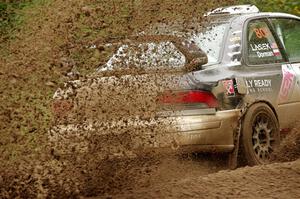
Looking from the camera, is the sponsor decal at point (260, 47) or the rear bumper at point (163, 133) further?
the sponsor decal at point (260, 47)

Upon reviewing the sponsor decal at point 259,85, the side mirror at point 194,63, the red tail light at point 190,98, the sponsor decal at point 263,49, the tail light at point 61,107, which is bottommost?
the sponsor decal at point 259,85

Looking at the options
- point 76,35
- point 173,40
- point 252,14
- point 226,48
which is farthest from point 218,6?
point 76,35

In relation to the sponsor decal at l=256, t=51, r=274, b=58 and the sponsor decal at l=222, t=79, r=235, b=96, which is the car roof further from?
the sponsor decal at l=222, t=79, r=235, b=96

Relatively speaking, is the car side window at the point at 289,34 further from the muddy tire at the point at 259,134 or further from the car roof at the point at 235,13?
the muddy tire at the point at 259,134

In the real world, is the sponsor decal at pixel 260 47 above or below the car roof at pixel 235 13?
below

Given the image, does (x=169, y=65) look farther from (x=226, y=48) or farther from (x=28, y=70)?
(x=28, y=70)

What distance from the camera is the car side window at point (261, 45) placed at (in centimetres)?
768

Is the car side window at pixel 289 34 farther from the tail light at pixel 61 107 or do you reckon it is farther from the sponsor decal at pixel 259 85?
the tail light at pixel 61 107

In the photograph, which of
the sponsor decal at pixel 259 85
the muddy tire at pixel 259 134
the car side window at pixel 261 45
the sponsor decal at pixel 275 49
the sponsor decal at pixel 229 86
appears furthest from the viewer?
the sponsor decal at pixel 275 49

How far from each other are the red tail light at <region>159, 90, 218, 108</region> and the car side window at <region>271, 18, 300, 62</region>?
1856 millimetres

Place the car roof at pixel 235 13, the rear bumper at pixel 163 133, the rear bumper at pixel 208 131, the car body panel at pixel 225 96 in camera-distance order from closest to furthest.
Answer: the rear bumper at pixel 163 133 < the car body panel at pixel 225 96 < the rear bumper at pixel 208 131 < the car roof at pixel 235 13

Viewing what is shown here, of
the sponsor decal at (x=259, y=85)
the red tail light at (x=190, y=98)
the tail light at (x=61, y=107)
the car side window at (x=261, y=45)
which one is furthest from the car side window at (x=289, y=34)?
the tail light at (x=61, y=107)

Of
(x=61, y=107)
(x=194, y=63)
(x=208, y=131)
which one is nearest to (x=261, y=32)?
(x=194, y=63)

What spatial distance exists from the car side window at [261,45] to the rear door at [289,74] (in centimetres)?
17
